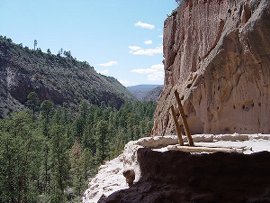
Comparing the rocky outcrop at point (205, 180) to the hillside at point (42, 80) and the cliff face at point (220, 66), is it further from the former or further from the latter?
the hillside at point (42, 80)

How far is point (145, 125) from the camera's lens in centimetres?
6662

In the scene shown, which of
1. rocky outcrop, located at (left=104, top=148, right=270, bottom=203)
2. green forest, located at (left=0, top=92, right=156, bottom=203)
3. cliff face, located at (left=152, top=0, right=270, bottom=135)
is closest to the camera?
rocky outcrop, located at (left=104, top=148, right=270, bottom=203)

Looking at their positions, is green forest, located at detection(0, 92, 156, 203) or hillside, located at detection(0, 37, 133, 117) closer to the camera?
green forest, located at detection(0, 92, 156, 203)

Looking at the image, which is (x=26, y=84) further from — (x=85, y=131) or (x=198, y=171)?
(x=198, y=171)

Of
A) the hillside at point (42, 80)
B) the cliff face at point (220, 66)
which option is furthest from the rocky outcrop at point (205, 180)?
the hillside at point (42, 80)

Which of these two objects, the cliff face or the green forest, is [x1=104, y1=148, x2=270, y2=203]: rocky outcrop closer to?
the cliff face

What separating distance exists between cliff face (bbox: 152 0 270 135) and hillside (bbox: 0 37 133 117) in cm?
6444

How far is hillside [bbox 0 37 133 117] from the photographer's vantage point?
108 meters

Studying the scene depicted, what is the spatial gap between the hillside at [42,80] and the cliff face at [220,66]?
64442 mm

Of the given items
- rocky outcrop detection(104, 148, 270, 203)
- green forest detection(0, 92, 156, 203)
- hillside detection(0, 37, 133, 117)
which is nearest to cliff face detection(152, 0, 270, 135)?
green forest detection(0, 92, 156, 203)

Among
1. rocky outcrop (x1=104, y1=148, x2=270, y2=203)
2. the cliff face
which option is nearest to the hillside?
the cliff face

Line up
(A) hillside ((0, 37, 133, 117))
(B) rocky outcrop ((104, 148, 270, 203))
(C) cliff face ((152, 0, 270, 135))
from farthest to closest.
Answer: (A) hillside ((0, 37, 133, 117)) < (C) cliff face ((152, 0, 270, 135)) < (B) rocky outcrop ((104, 148, 270, 203))

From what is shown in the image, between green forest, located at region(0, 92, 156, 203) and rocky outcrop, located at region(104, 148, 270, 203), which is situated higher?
rocky outcrop, located at region(104, 148, 270, 203)

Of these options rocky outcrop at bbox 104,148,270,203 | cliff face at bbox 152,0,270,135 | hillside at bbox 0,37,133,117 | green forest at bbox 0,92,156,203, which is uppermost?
hillside at bbox 0,37,133,117
